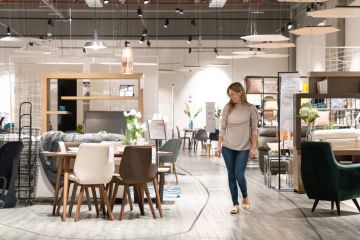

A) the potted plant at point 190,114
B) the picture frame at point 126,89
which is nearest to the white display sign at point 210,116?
the potted plant at point 190,114

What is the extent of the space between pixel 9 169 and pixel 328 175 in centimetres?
399

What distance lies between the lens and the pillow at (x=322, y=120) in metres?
10.3

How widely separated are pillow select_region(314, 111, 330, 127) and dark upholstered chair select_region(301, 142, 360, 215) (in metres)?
2.62

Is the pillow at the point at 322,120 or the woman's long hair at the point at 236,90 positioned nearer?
the woman's long hair at the point at 236,90

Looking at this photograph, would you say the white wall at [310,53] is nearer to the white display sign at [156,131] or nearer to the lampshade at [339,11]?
the lampshade at [339,11]

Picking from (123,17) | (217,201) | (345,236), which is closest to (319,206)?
(217,201)

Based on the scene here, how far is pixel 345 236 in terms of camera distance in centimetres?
624

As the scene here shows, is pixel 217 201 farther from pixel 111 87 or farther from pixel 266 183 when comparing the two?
pixel 111 87

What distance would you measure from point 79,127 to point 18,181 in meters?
2.95

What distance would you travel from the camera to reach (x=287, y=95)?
999cm

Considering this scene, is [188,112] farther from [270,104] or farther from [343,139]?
[343,139]

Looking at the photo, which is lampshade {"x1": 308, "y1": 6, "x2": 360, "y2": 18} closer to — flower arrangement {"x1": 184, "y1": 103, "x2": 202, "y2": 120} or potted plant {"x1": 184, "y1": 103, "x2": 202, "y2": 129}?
potted plant {"x1": 184, "y1": 103, "x2": 202, "y2": 129}

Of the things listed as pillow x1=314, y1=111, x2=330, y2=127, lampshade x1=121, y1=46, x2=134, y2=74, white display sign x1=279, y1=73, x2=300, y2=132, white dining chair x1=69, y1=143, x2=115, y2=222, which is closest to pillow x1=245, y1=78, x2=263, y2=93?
pillow x1=314, y1=111, x2=330, y2=127

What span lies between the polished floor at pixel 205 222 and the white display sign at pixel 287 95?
1.18 metres
